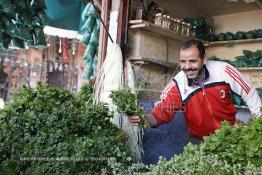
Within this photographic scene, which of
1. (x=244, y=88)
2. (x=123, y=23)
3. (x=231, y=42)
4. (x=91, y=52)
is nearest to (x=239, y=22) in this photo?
(x=231, y=42)

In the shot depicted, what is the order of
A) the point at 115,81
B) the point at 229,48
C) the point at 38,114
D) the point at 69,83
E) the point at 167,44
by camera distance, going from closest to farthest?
the point at 38,114 < the point at 115,81 < the point at 167,44 < the point at 229,48 < the point at 69,83

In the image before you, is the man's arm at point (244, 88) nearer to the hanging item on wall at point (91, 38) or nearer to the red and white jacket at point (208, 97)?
the red and white jacket at point (208, 97)

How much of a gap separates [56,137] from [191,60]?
3.80 feet

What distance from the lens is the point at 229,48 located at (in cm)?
494

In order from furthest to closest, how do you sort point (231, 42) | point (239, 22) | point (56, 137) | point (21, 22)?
point (239, 22), point (231, 42), point (21, 22), point (56, 137)

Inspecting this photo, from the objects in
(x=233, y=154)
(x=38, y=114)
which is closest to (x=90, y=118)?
(x=38, y=114)

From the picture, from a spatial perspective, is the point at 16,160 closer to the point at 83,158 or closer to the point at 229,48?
the point at 83,158

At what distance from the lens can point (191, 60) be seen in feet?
9.29

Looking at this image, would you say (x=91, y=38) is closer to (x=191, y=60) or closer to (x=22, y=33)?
(x=22, y=33)

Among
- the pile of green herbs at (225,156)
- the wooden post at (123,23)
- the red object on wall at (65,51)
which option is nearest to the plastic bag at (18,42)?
the wooden post at (123,23)

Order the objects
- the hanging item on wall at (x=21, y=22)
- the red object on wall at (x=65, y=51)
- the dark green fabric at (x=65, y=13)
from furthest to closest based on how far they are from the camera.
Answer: the red object on wall at (x=65, y=51), the dark green fabric at (x=65, y=13), the hanging item on wall at (x=21, y=22)

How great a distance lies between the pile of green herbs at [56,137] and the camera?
7.95 ft

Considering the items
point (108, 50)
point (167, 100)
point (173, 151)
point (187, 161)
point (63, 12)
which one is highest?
point (63, 12)

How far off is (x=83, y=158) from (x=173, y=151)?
1.45 m
